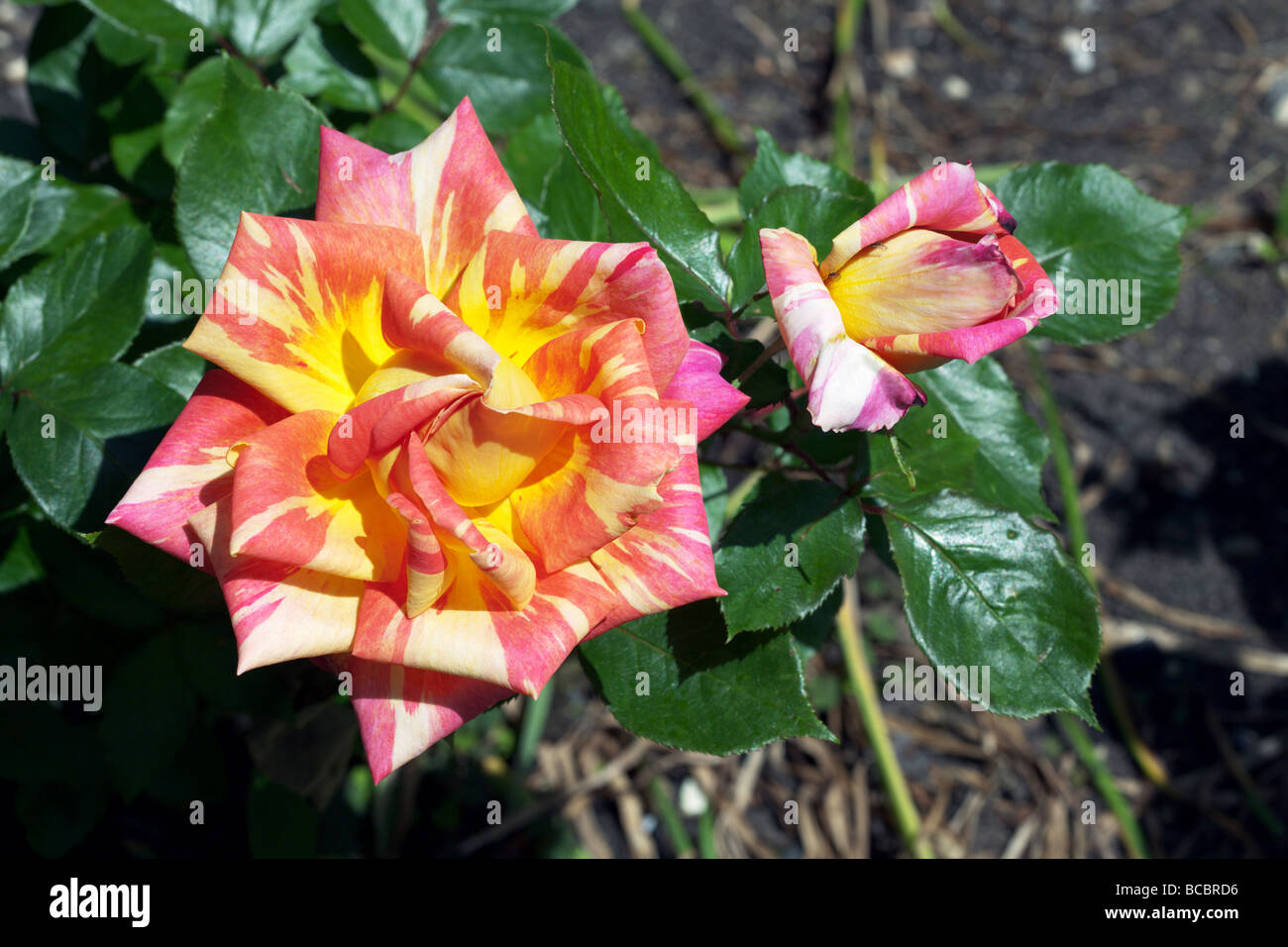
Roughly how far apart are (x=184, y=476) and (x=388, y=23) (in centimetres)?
98

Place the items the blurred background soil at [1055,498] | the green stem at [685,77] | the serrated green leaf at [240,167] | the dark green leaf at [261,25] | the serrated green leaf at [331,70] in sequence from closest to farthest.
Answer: the serrated green leaf at [240,167] → the dark green leaf at [261,25] → the serrated green leaf at [331,70] → the blurred background soil at [1055,498] → the green stem at [685,77]

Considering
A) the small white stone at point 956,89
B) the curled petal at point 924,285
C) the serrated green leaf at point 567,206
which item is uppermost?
the small white stone at point 956,89

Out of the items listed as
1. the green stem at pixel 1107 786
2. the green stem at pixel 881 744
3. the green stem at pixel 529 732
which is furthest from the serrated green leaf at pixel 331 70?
the green stem at pixel 1107 786

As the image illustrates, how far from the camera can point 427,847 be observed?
2701 millimetres

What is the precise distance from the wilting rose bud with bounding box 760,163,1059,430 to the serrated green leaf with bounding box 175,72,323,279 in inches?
27.6

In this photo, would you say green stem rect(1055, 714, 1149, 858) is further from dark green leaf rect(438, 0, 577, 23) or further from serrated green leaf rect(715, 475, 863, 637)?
dark green leaf rect(438, 0, 577, 23)

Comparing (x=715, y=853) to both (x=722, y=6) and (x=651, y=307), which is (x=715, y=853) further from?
(x=722, y=6)

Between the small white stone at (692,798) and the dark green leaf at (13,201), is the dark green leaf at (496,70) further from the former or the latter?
the small white stone at (692,798)

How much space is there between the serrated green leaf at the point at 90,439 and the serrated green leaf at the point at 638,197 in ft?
2.02

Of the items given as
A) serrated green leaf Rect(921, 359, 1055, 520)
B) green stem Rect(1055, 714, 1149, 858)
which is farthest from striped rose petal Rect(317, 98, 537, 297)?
green stem Rect(1055, 714, 1149, 858)

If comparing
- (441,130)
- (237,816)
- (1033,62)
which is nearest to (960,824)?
(237,816)

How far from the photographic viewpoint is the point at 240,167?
132 centimetres

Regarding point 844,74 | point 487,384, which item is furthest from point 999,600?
point 844,74

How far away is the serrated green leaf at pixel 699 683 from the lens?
1.23 m
